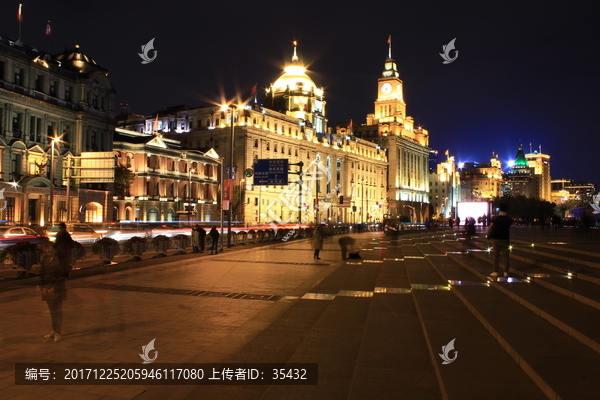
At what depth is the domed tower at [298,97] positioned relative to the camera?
107 meters

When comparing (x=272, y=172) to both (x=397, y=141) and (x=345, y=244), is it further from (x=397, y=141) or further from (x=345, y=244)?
(x=397, y=141)

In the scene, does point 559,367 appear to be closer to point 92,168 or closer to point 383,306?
point 383,306

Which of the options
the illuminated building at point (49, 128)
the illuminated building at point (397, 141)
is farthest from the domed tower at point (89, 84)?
the illuminated building at point (397, 141)

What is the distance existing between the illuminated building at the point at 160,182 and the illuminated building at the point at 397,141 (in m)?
72.0

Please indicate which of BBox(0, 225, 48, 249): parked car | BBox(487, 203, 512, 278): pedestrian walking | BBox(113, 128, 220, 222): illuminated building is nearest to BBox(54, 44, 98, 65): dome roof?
BBox(113, 128, 220, 222): illuminated building

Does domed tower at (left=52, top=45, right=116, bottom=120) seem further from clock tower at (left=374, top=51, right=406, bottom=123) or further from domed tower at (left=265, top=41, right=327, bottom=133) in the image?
clock tower at (left=374, top=51, right=406, bottom=123)

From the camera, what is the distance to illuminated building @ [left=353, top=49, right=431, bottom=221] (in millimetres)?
141125

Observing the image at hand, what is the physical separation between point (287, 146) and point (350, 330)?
8840 cm

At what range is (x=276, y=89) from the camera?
363ft

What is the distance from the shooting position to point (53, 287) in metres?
8.07

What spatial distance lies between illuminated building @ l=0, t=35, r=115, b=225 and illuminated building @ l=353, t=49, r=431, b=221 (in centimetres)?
9423

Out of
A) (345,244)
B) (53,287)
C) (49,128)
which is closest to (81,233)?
(345,244)

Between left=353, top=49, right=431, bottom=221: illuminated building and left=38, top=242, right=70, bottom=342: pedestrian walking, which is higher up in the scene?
left=353, top=49, right=431, bottom=221: illuminated building

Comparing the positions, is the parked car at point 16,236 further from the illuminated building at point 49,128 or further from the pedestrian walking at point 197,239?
the illuminated building at point 49,128
